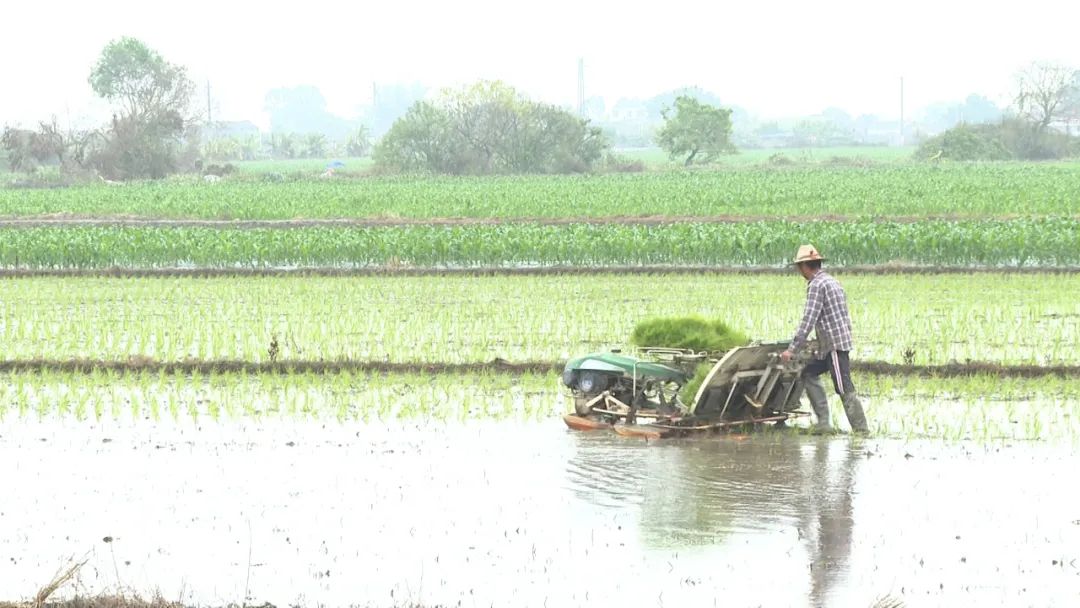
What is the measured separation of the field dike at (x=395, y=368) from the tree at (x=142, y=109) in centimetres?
4955

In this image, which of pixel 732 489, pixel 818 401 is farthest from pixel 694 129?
pixel 732 489

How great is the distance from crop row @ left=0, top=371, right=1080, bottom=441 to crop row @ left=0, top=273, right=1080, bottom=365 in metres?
0.81

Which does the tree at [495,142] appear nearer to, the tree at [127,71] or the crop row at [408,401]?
the tree at [127,71]

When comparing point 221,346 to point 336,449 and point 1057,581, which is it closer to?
point 336,449

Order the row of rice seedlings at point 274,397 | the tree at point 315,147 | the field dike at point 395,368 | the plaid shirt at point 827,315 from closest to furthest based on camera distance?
the plaid shirt at point 827,315 → the row of rice seedlings at point 274,397 → the field dike at point 395,368 → the tree at point 315,147

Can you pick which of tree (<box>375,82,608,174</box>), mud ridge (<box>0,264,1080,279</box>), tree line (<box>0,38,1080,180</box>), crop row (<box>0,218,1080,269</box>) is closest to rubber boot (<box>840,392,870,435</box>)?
mud ridge (<box>0,264,1080,279</box>)

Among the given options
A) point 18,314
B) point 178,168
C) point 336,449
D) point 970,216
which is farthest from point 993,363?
point 178,168

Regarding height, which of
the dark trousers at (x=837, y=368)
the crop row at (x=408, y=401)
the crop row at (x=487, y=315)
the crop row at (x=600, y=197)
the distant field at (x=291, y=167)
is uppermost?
the distant field at (x=291, y=167)

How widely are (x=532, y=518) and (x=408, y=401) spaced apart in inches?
159

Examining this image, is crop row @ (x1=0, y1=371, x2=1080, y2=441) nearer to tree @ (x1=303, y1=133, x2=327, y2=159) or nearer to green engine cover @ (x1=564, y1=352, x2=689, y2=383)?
green engine cover @ (x1=564, y1=352, x2=689, y2=383)

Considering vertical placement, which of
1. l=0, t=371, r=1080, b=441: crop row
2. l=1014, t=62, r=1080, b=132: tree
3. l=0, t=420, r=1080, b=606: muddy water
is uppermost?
l=1014, t=62, r=1080, b=132: tree

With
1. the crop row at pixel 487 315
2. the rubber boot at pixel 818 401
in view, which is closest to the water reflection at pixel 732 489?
the rubber boot at pixel 818 401

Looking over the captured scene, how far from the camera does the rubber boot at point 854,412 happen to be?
32.2 feet

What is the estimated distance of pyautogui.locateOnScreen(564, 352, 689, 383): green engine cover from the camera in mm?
9781
